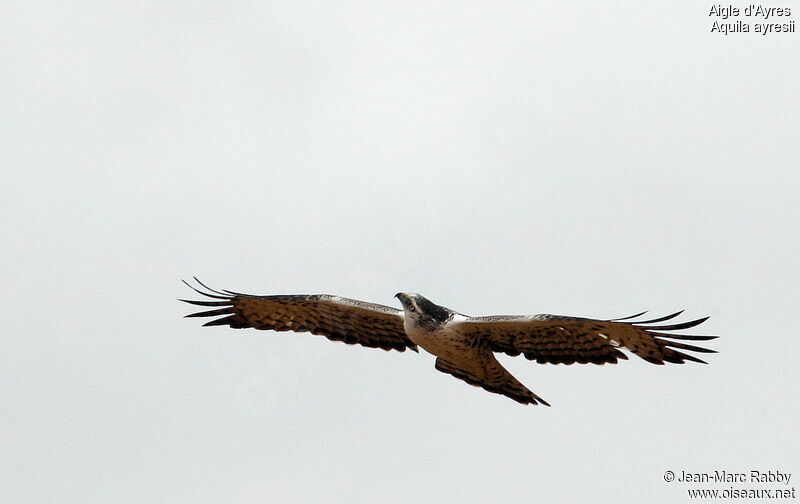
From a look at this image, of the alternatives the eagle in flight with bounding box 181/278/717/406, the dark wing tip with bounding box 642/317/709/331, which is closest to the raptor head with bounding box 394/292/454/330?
the eagle in flight with bounding box 181/278/717/406

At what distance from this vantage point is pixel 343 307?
21047 mm

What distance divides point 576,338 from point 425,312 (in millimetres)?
2090

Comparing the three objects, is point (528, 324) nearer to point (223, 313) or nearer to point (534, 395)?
point (534, 395)

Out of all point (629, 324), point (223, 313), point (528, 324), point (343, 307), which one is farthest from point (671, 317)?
point (223, 313)

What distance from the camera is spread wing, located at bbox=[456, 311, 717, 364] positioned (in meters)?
19.0

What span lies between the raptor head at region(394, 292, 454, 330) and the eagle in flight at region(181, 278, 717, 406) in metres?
0.01

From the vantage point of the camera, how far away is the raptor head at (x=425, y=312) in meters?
20.0

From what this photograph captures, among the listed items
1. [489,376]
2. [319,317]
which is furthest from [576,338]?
[319,317]

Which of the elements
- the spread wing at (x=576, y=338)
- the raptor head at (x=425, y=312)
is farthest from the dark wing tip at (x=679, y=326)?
the raptor head at (x=425, y=312)

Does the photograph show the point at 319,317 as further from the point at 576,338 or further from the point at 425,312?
the point at 576,338

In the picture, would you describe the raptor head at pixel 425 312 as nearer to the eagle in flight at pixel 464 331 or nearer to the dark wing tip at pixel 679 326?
the eagle in flight at pixel 464 331

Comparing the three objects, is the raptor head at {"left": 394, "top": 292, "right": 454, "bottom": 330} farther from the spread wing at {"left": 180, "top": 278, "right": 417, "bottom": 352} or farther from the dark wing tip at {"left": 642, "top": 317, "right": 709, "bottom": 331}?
the dark wing tip at {"left": 642, "top": 317, "right": 709, "bottom": 331}

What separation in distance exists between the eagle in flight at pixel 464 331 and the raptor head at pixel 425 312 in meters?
0.01

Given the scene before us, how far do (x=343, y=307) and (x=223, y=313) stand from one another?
6.85ft
